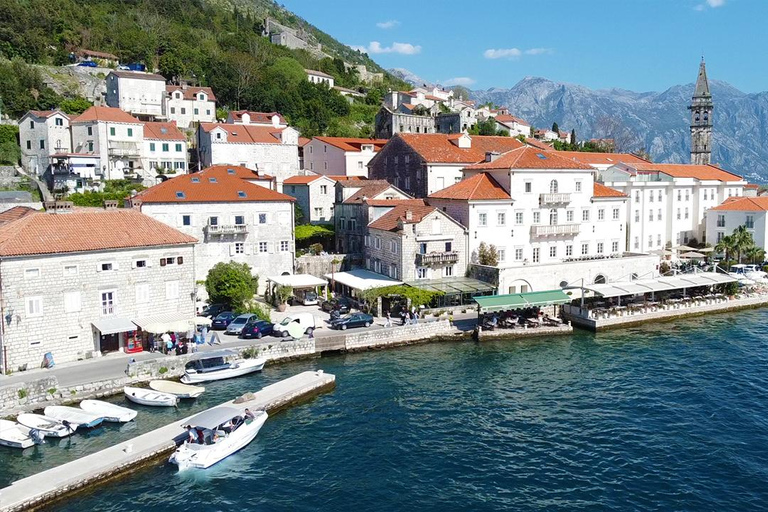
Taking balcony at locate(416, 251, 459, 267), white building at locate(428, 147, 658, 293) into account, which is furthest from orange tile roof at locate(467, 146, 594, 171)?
balcony at locate(416, 251, 459, 267)

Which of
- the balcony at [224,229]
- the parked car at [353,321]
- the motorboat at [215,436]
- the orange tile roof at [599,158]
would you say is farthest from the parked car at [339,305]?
the orange tile roof at [599,158]

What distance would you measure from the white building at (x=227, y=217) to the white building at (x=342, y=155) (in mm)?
20594

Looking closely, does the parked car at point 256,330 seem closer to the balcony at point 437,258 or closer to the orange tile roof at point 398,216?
the balcony at point 437,258

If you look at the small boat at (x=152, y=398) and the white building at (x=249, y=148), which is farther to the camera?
the white building at (x=249, y=148)

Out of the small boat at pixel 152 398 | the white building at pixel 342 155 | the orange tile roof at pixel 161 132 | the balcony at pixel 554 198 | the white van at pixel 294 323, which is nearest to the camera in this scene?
the small boat at pixel 152 398

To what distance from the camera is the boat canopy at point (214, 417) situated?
75.3ft

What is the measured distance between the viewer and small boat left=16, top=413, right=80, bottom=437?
24.0m

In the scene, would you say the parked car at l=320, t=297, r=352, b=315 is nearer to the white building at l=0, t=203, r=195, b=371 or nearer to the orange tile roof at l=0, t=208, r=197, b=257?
the white building at l=0, t=203, r=195, b=371

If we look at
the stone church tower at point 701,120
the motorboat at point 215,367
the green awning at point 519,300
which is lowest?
the motorboat at point 215,367

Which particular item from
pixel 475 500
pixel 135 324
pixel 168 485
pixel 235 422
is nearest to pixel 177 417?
pixel 235 422

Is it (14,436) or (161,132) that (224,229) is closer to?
(14,436)

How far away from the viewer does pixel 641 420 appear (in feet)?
86.7

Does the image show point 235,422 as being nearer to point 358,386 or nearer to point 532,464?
point 358,386

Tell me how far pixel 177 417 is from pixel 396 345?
47.0 ft
